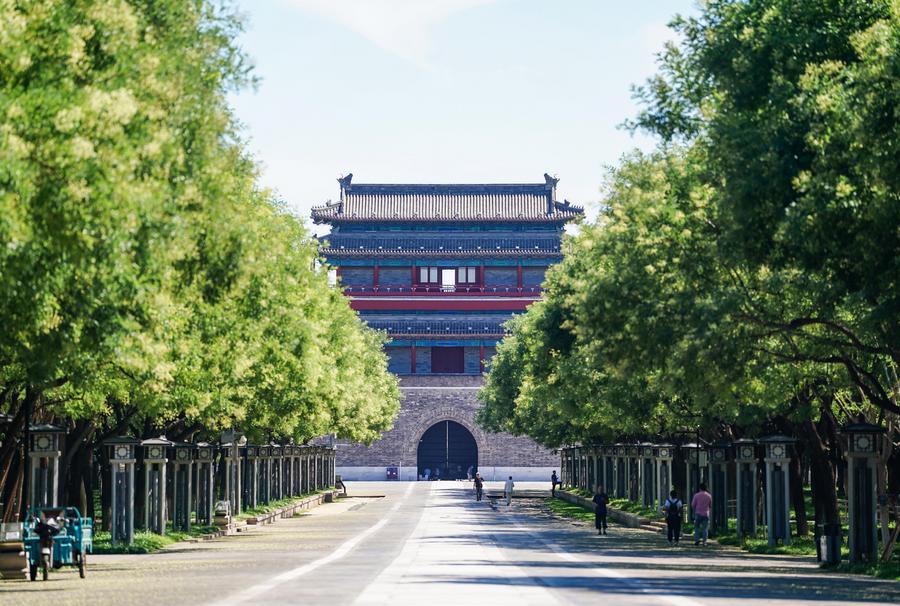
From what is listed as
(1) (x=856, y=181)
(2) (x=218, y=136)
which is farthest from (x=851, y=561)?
(2) (x=218, y=136)

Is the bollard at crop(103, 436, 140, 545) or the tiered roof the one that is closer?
the bollard at crop(103, 436, 140, 545)

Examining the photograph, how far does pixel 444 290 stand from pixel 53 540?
3653 inches

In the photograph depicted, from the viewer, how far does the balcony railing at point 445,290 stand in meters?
122

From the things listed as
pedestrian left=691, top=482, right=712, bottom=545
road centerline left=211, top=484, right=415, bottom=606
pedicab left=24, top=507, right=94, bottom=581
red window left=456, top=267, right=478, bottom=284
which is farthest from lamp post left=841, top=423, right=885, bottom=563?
red window left=456, top=267, right=478, bottom=284

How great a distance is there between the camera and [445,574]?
90.7 feet

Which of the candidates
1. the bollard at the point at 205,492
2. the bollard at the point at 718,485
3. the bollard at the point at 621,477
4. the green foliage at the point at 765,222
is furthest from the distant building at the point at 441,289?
the green foliage at the point at 765,222

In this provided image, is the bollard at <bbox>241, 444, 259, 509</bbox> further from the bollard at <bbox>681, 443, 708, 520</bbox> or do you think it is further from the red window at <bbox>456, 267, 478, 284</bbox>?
the red window at <bbox>456, 267, 478, 284</bbox>

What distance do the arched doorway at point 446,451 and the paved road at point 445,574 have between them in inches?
2924

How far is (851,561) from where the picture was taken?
3172 cm

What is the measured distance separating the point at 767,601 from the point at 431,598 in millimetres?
4753

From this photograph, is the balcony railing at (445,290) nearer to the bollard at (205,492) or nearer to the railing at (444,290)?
the railing at (444,290)

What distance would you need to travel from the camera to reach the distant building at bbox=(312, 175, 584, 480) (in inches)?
4791

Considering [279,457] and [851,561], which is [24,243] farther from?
[279,457]

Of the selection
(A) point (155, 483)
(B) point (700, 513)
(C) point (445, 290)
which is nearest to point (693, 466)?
(B) point (700, 513)
